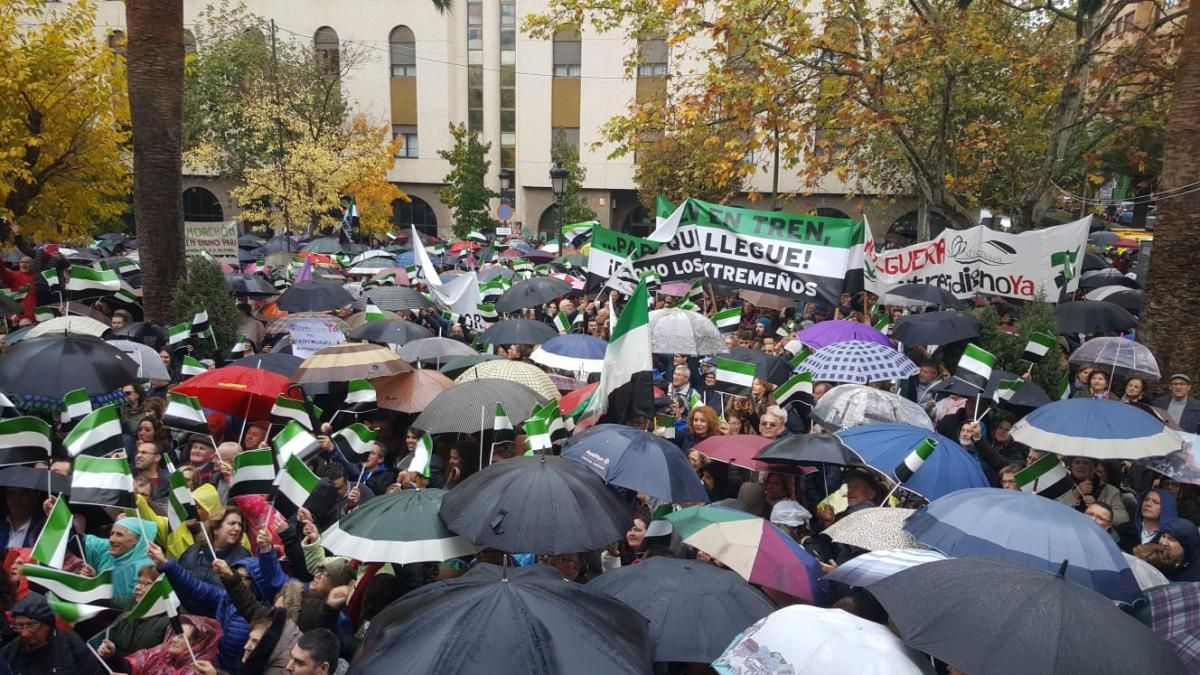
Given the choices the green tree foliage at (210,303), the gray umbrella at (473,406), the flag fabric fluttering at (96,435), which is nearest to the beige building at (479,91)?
the green tree foliage at (210,303)

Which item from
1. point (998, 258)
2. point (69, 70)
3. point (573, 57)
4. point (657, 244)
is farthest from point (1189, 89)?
point (573, 57)

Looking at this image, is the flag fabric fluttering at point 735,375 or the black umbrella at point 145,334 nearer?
the flag fabric fluttering at point 735,375

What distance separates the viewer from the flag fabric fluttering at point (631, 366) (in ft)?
22.1

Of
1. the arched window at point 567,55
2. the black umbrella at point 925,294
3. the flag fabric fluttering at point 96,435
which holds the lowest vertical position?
the flag fabric fluttering at point 96,435

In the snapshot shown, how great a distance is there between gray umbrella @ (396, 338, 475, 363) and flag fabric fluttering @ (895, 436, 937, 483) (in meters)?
5.72

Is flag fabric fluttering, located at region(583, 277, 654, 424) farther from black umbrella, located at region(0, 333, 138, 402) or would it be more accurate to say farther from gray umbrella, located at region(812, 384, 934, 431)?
black umbrella, located at region(0, 333, 138, 402)

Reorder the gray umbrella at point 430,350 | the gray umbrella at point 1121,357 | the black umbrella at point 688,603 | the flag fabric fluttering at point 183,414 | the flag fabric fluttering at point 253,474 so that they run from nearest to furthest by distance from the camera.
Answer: the black umbrella at point 688,603 → the flag fabric fluttering at point 253,474 → the flag fabric fluttering at point 183,414 → the gray umbrella at point 1121,357 → the gray umbrella at point 430,350

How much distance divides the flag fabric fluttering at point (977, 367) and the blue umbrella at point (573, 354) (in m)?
3.56

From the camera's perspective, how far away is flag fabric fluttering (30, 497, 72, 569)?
4.53 m

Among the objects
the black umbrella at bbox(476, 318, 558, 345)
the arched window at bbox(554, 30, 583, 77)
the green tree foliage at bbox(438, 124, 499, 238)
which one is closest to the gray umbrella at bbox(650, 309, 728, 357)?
the black umbrella at bbox(476, 318, 558, 345)

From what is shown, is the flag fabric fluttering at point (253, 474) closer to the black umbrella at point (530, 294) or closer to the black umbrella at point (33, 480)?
the black umbrella at point (33, 480)

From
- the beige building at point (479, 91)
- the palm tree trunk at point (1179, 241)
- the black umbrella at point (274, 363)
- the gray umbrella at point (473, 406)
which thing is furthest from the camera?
the beige building at point (479, 91)

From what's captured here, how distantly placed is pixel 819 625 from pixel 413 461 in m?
3.29

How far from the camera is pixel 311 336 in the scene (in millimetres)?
10516
